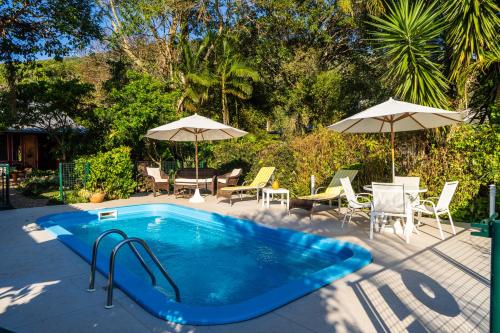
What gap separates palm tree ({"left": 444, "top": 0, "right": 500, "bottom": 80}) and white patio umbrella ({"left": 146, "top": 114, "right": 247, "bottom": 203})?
A: 259 inches

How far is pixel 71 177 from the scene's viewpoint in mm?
11906

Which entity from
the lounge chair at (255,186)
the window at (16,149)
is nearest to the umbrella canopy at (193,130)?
the lounge chair at (255,186)

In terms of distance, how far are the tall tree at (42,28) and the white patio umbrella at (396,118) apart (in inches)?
395

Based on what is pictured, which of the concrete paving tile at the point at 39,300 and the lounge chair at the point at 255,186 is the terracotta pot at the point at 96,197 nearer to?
the lounge chair at the point at 255,186

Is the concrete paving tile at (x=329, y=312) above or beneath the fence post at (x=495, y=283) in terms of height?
beneath

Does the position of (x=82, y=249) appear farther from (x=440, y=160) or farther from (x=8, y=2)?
(x=8, y=2)

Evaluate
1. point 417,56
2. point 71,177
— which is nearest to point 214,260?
point 417,56

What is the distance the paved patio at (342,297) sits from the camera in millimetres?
3402

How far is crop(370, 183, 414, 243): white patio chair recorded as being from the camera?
6457 mm

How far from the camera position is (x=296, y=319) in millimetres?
3541

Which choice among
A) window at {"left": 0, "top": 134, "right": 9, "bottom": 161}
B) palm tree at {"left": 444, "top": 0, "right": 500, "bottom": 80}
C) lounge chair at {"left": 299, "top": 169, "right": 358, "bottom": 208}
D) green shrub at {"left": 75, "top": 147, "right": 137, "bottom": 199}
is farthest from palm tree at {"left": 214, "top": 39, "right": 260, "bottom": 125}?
window at {"left": 0, "top": 134, "right": 9, "bottom": 161}

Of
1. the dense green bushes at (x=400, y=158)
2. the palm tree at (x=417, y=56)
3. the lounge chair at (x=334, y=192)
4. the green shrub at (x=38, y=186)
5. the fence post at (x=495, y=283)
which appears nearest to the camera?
A: the fence post at (x=495, y=283)

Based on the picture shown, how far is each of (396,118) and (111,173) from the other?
29.4 feet

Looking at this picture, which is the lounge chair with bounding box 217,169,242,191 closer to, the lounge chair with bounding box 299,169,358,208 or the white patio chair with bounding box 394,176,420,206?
the lounge chair with bounding box 299,169,358,208
